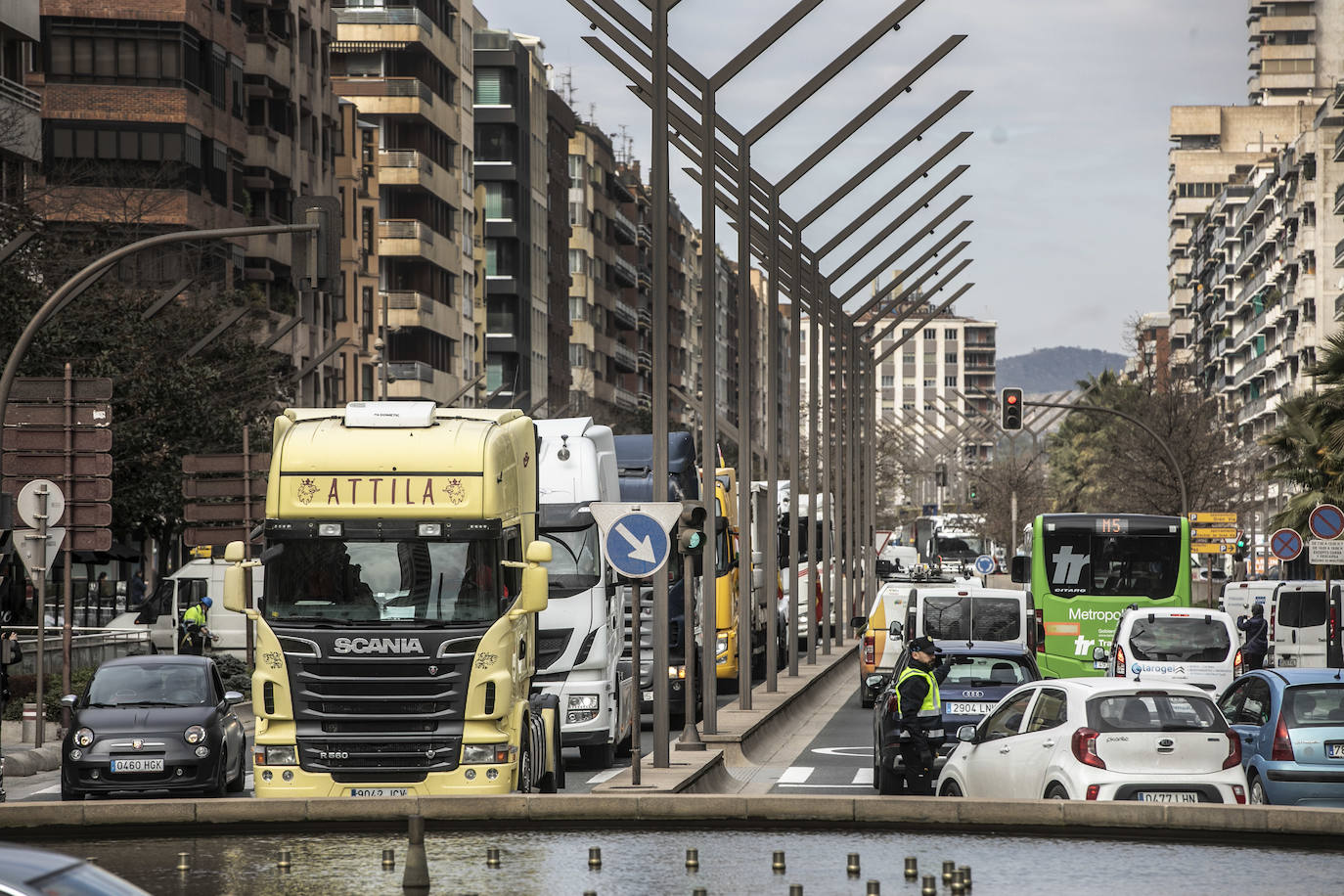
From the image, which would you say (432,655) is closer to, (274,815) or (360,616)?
(360,616)

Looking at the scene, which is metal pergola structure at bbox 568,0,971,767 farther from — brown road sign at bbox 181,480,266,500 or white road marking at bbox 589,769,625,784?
brown road sign at bbox 181,480,266,500

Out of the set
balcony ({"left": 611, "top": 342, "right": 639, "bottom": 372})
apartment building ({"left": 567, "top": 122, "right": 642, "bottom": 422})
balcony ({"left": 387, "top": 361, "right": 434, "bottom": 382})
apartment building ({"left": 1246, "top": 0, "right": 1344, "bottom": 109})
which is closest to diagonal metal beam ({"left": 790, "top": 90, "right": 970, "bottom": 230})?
balcony ({"left": 387, "top": 361, "right": 434, "bottom": 382})

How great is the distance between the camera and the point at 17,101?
5381 cm

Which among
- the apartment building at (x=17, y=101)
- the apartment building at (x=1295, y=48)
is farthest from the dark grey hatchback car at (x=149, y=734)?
the apartment building at (x=1295, y=48)

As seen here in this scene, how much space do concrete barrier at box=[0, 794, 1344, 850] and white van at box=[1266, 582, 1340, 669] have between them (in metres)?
25.7

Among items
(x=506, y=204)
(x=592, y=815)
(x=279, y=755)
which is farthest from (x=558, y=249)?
(x=592, y=815)

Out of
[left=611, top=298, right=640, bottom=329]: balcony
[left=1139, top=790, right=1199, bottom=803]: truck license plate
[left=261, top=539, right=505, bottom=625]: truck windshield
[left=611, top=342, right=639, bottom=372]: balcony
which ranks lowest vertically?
[left=1139, top=790, right=1199, bottom=803]: truck license plate

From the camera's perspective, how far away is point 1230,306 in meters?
158

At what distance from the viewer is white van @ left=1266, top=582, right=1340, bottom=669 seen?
4041 cm

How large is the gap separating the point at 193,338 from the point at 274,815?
40.2m

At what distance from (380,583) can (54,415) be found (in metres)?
10.4

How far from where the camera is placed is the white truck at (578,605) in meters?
24.2

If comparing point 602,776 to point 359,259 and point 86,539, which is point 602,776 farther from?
point 359,259

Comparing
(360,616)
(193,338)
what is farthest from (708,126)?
(193,338)
